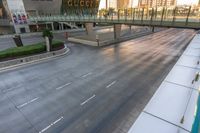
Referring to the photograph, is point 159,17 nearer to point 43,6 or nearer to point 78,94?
point 78,94

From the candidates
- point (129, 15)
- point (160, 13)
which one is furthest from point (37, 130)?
point (129, 15)

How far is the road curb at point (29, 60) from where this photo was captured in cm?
1819

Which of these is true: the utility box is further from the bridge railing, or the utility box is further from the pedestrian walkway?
the pedestrian walkway

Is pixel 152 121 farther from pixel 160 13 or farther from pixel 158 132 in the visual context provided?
pixel 160 13

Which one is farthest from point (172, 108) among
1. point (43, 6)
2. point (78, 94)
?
point (43, 6)

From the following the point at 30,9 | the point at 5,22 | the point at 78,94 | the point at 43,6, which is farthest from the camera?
the point at 43,6

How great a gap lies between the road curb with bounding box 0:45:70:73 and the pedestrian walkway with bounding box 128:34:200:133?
1873 centimetres

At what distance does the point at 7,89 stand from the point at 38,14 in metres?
45.3

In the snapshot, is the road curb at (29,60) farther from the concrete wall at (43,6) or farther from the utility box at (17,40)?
the concrete wall at (43,6)

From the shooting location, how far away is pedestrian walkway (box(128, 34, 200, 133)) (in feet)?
14.6

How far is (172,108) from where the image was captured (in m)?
5.33

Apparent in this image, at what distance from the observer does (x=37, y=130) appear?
8641 millimetres

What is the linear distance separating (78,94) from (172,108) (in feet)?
27.7

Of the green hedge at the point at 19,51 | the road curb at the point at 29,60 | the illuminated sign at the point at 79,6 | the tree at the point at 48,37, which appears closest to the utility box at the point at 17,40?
the green hedge at the point at 19,51
